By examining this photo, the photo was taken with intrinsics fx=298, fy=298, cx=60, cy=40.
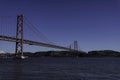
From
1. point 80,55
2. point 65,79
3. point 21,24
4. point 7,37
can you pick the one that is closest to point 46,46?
point 21,24

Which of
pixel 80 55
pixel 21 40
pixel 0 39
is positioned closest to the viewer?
pixel 0 39

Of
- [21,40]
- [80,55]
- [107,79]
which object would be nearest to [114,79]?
[107,79]

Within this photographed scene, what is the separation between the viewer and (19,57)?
89.1 m

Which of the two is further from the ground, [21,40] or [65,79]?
[21,40]

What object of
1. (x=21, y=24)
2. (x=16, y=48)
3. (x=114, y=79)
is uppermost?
(x=21, y=24)

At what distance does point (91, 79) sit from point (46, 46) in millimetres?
69094

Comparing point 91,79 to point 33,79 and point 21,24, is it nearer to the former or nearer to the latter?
point 33,79

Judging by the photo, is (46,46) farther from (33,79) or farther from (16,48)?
(33,79)

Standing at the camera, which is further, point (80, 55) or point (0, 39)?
point (80, 55)

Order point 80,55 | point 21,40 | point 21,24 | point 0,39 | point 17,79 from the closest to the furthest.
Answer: point 17,79, point 0,39, point 21,40, point 21,24, point 80,55

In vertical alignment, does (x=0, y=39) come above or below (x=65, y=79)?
above

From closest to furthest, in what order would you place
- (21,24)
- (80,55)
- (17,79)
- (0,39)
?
(17,79)
(0,39)
(21,24)
(80,55)

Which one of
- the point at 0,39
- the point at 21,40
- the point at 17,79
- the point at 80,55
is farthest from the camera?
the point at 80,55

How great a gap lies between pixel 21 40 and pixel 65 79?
56.6 meters
